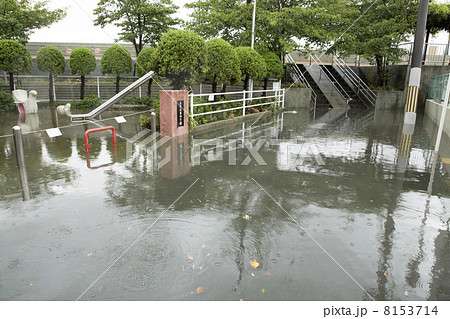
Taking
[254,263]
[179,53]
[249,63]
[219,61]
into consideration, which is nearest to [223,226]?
[254,263]

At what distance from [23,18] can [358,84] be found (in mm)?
23086

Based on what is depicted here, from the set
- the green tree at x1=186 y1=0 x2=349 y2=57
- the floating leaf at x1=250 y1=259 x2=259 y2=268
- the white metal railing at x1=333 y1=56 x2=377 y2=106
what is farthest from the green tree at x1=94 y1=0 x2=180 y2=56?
the floating leaf at x1=250 y1=259 x2=259 y2=268

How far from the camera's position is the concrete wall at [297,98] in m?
21.7

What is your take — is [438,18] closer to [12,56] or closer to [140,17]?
[140,17]

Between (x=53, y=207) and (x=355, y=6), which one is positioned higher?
(x=355, y=6)

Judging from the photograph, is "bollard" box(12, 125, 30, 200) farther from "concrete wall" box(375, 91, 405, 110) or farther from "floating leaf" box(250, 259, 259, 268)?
"concrete wall" box(375, 91, 405, 110)

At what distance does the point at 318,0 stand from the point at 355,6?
142 inches

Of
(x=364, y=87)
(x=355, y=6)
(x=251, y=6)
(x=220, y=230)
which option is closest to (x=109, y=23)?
(x=251, y=6)

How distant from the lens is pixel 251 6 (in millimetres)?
19219

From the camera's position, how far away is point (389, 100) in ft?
72.4

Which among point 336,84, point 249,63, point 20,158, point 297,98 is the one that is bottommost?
point 20,158

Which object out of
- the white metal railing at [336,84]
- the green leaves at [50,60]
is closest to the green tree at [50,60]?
the green leaves at [50,60]

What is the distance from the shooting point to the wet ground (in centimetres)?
331

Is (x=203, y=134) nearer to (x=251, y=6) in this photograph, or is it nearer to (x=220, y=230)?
(x=220, y=230)
